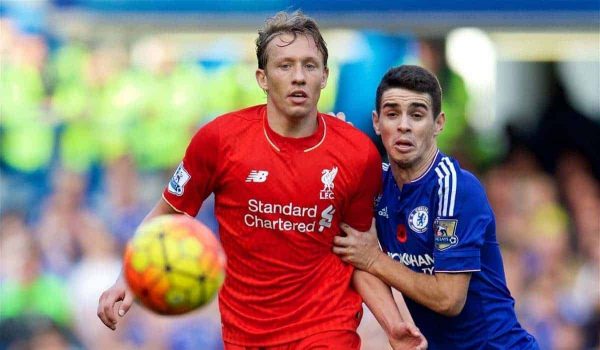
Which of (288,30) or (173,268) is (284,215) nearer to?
(173,268)

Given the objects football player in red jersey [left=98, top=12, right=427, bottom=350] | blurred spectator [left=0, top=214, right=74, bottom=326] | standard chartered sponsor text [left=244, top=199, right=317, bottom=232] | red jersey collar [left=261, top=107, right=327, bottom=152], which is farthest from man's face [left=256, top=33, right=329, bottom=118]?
blurred spectator [left=0, top=214, right=74, bottom=326]

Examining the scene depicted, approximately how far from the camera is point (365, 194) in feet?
22.9

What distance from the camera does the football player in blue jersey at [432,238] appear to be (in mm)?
6777

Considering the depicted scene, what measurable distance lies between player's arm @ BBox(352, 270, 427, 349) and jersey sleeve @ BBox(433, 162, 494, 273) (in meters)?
0.34

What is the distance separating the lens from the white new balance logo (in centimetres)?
685

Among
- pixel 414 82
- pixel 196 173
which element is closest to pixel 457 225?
pixel 414 82

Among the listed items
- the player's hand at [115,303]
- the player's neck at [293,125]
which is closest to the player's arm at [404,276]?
the player's neck at [293,125]

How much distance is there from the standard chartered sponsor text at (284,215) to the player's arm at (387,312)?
0.44 m

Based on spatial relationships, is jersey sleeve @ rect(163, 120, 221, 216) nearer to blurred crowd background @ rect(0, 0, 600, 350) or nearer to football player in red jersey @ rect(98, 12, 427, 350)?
football player in red jersey @ rect(98, 12, 427, 350)

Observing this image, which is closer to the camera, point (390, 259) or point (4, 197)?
point (390, 259)

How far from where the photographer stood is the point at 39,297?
1316 cm

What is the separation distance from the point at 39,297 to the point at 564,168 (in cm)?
544

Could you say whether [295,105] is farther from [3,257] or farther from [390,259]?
[3,257]

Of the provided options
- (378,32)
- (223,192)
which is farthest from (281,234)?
(378,32)
